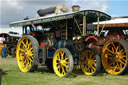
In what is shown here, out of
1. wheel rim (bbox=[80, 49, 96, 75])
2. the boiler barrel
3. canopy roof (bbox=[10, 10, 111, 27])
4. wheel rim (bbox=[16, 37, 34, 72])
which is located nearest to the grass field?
wheel rim (bbox=[80, 49, 96, 75])

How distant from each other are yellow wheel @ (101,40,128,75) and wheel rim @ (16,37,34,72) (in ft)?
11.0

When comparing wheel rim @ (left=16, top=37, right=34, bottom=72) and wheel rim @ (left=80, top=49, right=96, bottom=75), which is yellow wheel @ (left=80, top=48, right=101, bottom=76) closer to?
wheel rim @ (left=80, top=49, right=96, bottom=75)

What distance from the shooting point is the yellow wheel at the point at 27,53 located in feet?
29.2

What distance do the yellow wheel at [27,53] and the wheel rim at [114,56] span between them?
3119mm

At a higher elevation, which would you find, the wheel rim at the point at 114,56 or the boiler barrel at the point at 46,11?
the boiler barrel at the point at 46,11

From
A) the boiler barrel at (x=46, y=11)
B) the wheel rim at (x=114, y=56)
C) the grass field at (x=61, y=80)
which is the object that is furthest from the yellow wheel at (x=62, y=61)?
the boiler barrel at (x=46, y=11)

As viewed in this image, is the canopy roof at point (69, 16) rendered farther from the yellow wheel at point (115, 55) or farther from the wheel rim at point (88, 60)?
the wheel rim at point (88, 60)

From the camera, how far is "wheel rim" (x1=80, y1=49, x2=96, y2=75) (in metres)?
8.41

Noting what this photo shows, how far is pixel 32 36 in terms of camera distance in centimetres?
960

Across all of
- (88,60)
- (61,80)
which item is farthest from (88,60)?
(61,80)

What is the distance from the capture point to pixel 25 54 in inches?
374

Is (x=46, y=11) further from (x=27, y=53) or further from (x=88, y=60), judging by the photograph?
(x=88, y=60)

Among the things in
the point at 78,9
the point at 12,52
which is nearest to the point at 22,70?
the point at 78,9

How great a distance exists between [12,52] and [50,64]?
39.8ft
